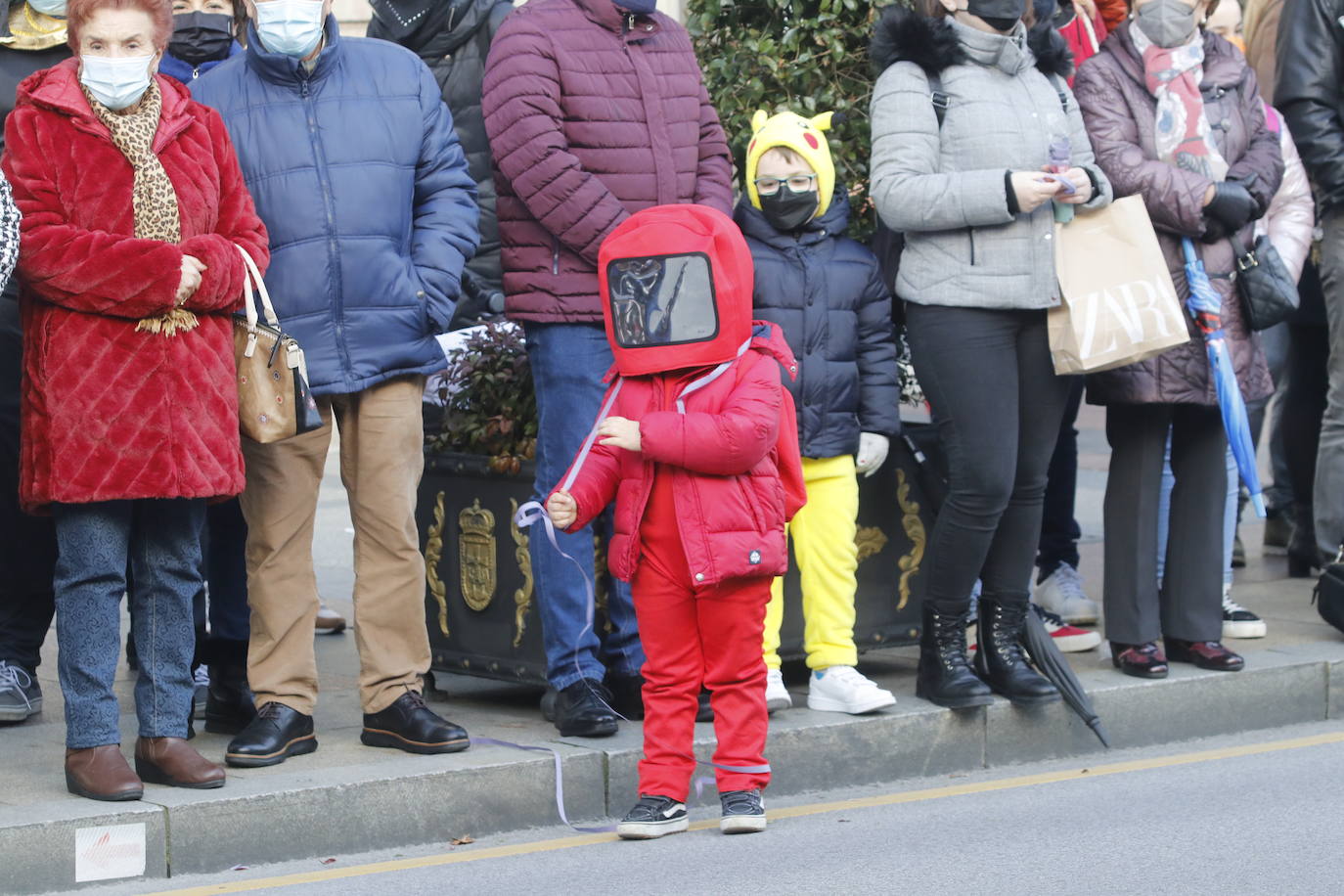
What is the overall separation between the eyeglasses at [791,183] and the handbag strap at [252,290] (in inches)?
67.8

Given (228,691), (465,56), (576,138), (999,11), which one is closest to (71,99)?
(576,138)

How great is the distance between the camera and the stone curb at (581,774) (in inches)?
201

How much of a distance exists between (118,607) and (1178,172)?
3.63 meters

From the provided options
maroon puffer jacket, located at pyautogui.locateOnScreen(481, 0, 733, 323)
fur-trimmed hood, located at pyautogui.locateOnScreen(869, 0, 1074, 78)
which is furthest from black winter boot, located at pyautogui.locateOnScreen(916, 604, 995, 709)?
fur-trimmed hood, located at pyautogui.locateOnScreen(869, 0, 1074, 78)

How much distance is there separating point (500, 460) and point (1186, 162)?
2.48 meters

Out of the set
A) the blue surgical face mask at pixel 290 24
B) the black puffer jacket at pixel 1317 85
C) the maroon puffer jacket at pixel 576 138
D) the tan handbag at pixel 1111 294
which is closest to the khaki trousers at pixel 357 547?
the maroon puffer jacket at pixel 576 138

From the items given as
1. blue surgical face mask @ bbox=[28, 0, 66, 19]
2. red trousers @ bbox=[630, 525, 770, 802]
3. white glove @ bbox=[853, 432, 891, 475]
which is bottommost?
red trousers @ bbox=[630, 525, 770, 802]

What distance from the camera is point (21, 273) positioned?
5.16 meters

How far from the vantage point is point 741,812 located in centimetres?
554

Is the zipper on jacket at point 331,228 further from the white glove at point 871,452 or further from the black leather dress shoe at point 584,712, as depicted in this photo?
the white glove at point 871,452

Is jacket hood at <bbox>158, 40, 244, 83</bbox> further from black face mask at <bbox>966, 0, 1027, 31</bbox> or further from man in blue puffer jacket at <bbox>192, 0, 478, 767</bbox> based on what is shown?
black face mask at <bbox>966, 0, 1027, 31</bbox>

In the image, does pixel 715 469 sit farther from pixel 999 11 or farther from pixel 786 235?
pixel 999 11

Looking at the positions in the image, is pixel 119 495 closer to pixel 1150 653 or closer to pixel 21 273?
pixel 21 273

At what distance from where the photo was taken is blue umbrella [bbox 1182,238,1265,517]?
21.7 feet
